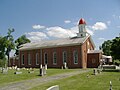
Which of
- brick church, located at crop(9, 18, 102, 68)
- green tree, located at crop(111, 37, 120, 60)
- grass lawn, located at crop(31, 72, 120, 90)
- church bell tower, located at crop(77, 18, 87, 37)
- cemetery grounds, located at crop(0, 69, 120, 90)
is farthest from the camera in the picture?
church bell tower, located at crop(77, 18, 87, 37)

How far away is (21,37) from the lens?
8481 cm

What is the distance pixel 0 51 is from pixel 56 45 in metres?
34.1

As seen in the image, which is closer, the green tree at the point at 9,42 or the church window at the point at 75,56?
the church window at the point at 75,56

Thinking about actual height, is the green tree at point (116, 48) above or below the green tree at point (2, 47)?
below

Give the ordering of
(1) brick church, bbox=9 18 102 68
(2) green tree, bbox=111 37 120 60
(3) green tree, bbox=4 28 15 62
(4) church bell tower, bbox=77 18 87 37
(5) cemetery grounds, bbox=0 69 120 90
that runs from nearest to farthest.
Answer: (5) cemetery grounds, bbox=0 69 120 90 < (2) green tree, bbox=111 37 120 60 < (1) brick church, bbox=9 18 102 68 < (4) church bell tower, bbox=77 18 87 37 < (3) green tree, bbox=4 28 15 62

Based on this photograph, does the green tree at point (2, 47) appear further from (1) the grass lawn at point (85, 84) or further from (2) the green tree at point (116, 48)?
(1) the grass lawn at point (85, 84)

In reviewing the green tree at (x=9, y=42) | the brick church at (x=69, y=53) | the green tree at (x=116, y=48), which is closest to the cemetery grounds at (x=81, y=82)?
the green tree at (x=116, y=48)

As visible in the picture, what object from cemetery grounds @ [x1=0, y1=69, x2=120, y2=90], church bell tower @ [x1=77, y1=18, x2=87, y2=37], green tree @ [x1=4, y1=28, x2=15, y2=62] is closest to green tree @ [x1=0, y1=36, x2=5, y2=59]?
green tree @ [x1=4, y1=28, x2=15, y2=62]

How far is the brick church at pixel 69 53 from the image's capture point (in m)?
47.6

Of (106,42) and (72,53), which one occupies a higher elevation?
(106,42)

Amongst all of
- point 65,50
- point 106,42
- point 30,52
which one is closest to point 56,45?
point 65,50

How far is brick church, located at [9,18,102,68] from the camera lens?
47.6 m

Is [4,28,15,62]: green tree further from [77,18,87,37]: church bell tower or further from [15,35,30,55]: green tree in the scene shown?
[77,18,87,37]: church bell tower

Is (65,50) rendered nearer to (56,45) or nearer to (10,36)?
(56,45)
